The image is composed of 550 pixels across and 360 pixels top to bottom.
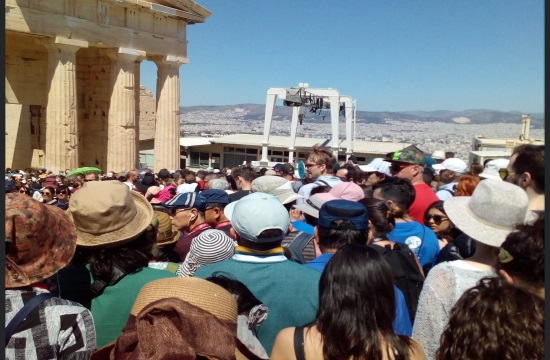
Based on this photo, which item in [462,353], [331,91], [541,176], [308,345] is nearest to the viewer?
[462,353]

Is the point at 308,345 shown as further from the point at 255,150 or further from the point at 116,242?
the point at 255,150

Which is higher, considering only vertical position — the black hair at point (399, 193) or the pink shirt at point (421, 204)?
the black hair at point (399, 193)

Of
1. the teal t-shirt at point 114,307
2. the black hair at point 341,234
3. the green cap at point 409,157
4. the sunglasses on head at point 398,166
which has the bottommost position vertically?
the teal t-shirt at point 114,307

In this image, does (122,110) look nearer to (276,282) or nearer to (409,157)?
(409,157)

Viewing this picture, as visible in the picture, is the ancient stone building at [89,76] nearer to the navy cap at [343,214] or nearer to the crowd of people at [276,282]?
the crowd of people at [276,282]

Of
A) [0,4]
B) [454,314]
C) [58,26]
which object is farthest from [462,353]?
[58,26]

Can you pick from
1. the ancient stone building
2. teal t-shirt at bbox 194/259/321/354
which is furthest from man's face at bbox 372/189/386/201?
the ancient stone building

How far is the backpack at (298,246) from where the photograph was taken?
4246 millimetres

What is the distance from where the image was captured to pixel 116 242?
3.27 meters

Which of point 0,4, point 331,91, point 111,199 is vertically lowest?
point 111,199

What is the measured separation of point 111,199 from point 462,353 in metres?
2.21

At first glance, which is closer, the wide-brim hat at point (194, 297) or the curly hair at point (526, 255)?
the wide-brim hat at point (194, 297)

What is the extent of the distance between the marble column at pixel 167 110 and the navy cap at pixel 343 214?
20.0 meters

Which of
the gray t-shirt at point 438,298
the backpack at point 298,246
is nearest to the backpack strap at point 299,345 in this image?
the gray t-shirt at point 438,298
